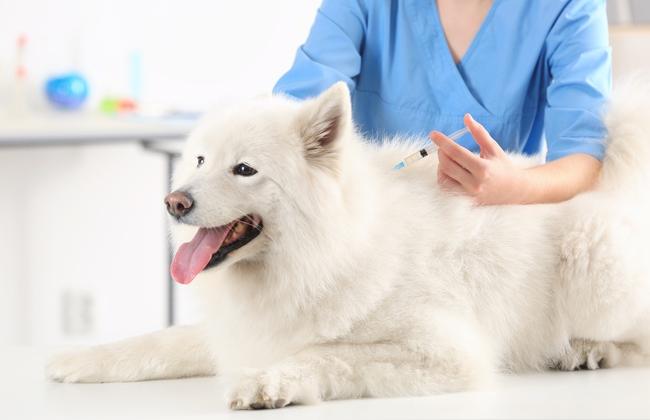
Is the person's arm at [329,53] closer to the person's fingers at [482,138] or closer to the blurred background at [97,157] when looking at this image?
the person's fingers at [482,138]

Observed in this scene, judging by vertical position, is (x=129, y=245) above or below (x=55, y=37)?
below

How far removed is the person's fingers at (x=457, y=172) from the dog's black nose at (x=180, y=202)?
18.4 inches

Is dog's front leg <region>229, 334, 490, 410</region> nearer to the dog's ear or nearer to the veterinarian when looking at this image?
the dog's ear

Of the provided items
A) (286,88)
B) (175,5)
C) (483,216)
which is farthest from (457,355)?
(175,5)

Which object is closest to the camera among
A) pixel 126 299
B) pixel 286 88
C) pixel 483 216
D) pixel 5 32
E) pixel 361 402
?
pixel 361 402

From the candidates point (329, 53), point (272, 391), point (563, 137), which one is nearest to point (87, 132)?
point (329, 53)

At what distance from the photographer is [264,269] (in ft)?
4.81

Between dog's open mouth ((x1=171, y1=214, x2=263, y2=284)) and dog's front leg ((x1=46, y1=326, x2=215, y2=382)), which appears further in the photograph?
dog's front leg ((x1=46, y1=326, x2=215, y2=382))

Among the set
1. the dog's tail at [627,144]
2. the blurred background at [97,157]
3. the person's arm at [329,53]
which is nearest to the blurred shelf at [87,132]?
the blurred background at [97,157]

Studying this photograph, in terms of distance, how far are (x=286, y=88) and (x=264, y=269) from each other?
0.64m

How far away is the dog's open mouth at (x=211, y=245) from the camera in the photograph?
54.7 inches

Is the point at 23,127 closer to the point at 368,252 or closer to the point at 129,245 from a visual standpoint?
the point at 129,245

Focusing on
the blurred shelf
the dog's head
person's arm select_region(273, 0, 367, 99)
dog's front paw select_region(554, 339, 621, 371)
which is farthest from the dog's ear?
the blurred shelf

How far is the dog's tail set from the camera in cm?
170
